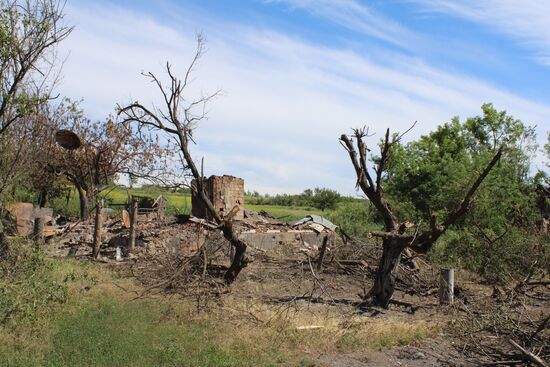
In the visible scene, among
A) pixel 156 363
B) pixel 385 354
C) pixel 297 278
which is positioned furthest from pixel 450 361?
pixel 297 278

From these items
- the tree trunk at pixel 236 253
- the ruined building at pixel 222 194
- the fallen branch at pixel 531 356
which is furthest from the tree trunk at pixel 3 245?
the ruined building at pixel 222 194

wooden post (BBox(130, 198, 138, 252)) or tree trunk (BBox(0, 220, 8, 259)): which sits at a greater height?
wooden post (BBox(130, 198, 138, 252))

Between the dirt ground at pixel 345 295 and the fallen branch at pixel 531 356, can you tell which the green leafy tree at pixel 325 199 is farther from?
the fallen branch at pixel 531 356

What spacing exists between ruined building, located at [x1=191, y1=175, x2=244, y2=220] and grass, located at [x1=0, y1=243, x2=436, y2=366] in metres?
10.3

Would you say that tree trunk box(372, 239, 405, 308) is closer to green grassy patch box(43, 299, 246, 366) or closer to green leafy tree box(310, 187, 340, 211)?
green grassy patch box(43, 299, 246, 366)

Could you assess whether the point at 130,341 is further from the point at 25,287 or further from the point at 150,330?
the point at 25,287

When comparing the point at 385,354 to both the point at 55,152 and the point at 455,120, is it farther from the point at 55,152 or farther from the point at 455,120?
the point at 455,120

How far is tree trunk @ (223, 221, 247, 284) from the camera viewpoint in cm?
1197

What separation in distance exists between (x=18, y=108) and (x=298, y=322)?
7.28m

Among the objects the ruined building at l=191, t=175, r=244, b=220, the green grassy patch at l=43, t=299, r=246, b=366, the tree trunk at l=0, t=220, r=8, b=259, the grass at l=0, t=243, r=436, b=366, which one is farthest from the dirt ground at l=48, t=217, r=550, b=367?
the tree trunk at l=0, t=220, r=8, b=259

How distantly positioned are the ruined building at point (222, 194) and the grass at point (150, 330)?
1030cm

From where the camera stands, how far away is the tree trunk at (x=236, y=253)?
12.0 metres

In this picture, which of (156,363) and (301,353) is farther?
(301,353)

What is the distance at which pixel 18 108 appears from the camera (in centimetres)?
1205
